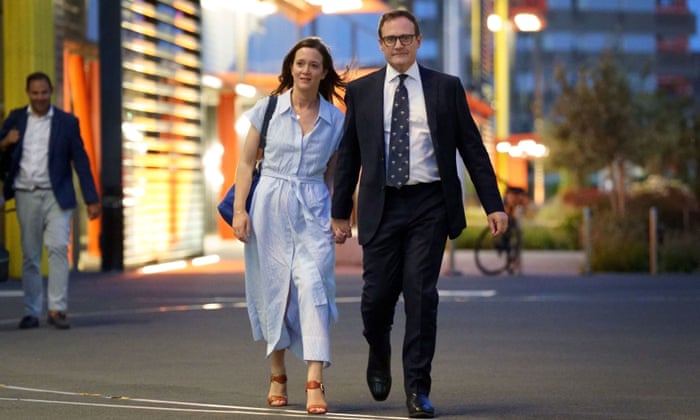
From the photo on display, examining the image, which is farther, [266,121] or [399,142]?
[266,121]

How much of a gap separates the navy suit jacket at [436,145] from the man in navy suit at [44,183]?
15.1 ft

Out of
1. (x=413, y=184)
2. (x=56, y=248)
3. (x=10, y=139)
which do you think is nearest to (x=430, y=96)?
(x=413, y=184)

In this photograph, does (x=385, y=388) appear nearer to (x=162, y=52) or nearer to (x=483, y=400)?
(x=483, y=400)

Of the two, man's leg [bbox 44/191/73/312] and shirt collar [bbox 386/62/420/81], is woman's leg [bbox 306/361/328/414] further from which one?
man's leg [bbox 44/191/73/312]

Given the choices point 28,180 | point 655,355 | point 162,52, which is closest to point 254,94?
point 162,52

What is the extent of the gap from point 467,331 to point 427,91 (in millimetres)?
4831

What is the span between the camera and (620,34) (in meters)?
130

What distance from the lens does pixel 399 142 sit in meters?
8.22

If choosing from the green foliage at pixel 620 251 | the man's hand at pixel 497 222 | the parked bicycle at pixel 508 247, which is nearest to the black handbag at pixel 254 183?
the man's hand at pixel 497 222

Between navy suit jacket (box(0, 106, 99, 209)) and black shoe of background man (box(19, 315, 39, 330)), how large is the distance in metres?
0.90

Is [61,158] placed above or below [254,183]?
above

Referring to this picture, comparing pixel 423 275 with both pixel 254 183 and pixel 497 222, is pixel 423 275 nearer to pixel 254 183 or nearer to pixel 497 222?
pixel 497 222

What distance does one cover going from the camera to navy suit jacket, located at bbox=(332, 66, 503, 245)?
8.17 meters

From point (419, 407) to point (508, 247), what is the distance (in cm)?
1361
